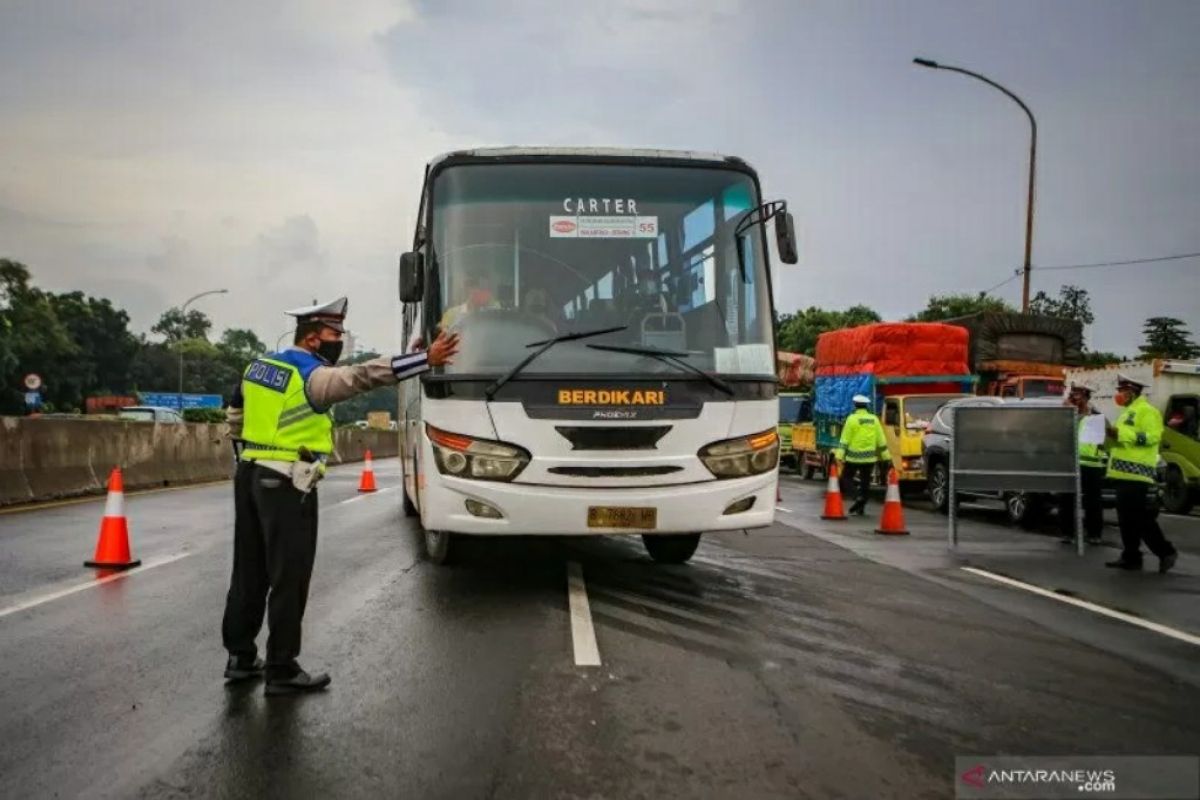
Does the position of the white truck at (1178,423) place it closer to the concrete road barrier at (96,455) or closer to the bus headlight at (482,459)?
the bus headlight at (482,459)

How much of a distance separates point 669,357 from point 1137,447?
5051mm

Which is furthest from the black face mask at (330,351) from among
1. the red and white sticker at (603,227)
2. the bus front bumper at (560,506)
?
the red and white sticker at (603,227)

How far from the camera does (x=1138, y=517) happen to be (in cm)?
925

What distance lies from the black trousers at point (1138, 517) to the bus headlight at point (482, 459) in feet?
19.7

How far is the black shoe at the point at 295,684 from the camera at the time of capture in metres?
4.70

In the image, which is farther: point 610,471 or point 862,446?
point 862,446

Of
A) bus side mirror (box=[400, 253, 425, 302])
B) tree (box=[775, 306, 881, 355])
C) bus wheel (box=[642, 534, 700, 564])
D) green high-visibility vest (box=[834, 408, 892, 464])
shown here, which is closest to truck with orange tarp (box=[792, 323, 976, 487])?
green high-visibility vest (box=[834, 408, 892, 464])

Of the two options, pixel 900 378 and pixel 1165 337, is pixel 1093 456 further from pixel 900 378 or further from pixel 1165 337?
pixel 1165 337

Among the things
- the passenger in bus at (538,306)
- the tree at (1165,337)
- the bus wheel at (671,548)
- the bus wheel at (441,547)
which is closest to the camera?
the passenger in bus at (538,306)

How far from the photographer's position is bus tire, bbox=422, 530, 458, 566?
26.9 ft

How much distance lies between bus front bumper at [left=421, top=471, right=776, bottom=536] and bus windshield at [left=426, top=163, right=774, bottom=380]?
812mm

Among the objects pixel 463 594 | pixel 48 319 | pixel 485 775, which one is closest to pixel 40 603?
pixel 463 594

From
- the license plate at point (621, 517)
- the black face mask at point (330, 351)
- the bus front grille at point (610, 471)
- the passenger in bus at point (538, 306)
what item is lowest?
the license plate at point (621, 517)

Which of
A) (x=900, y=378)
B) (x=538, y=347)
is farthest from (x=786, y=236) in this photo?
(x=900, y=378)
